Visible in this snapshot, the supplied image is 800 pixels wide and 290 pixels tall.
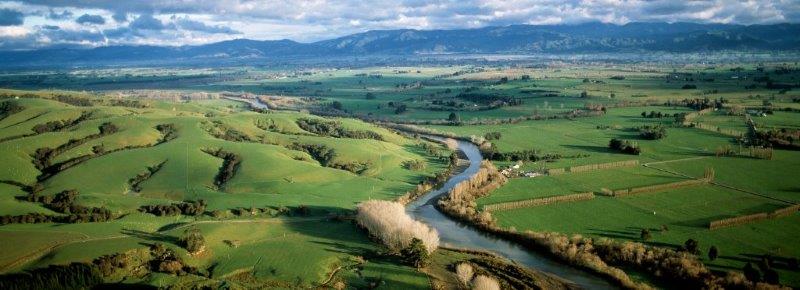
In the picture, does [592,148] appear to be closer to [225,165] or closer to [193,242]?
[225,165]

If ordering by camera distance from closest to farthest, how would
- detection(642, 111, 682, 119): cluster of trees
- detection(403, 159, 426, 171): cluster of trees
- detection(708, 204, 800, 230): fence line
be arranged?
detection(708, 204, 800, 230): fence line < detection(403, 159, 426, 171): cluster of trees < detection(642, 111, 682, 119): cluster of trees

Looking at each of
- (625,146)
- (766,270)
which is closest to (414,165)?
(625,146)

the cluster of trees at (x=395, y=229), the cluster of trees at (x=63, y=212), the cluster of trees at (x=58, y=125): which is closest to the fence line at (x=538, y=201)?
the cluster of trees at (x=395, y=229)

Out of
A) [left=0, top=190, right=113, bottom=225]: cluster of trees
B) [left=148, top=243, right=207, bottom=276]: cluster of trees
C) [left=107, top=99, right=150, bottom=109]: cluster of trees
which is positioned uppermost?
[left=107, top=99, right=150, bottom=109]: cluster of trees

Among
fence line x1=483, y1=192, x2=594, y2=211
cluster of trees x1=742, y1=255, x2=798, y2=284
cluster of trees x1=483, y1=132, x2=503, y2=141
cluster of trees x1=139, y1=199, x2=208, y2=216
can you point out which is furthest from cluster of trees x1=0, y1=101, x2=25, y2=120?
cluster of trees x1=742, y1=255, x2=798, y2=284

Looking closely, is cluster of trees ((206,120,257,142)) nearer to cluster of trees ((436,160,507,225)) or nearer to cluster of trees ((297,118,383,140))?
cluster of trees ((297,118,383,140))

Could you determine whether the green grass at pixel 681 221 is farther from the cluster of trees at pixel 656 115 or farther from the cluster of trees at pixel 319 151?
the cluster of trees at pixel 656 115
